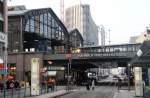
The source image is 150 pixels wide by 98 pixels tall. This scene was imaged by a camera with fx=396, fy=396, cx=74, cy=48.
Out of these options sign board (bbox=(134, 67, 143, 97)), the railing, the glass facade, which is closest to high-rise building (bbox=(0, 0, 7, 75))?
the glass facade

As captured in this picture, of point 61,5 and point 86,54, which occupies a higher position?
point 61,5

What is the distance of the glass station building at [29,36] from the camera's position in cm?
9281

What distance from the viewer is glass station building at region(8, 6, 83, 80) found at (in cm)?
9281

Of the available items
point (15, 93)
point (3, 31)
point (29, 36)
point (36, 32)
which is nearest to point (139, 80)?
point (15, 93)

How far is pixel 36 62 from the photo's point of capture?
4678 cm

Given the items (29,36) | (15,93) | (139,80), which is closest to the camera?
(15,93)

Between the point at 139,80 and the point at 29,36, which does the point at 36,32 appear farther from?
the point at 139,80

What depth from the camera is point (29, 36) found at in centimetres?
9994

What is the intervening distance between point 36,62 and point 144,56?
28.1 meters

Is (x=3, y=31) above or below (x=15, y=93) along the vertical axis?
above

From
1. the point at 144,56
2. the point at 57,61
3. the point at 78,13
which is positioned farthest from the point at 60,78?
the point at 78,13

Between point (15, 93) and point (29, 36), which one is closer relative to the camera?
point (15, 93)

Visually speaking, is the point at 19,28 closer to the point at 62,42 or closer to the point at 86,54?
the point at 86,54

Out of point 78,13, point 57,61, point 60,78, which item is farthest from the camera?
point 78,13
